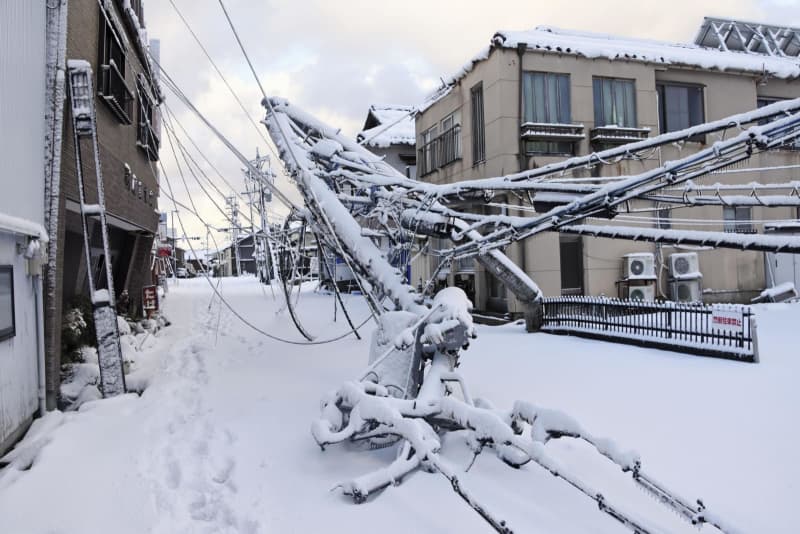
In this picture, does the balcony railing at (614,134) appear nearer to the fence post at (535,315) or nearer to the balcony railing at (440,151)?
the balcony railing at (440,151)

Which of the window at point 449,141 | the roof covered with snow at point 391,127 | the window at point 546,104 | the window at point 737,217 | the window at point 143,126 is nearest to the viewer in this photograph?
the window at point 143,126

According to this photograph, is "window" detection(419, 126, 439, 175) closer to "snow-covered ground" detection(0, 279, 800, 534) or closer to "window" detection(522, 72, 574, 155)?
"window" detection(522, 72, 574, 155)

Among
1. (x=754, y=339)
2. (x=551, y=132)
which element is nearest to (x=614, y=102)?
(x=551, y=132)

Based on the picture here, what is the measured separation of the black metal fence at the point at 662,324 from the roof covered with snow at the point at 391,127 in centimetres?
1257

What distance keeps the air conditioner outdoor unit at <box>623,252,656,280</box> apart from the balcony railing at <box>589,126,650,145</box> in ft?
11.0

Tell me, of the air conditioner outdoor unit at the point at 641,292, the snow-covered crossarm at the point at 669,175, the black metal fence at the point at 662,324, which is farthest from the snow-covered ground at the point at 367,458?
the air conditioner outdoor unit at the point at 641,292

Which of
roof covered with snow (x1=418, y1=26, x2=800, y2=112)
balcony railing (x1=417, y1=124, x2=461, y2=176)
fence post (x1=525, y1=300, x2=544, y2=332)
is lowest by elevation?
fence post (x1=525, y1=300, x2=544, y2=332)

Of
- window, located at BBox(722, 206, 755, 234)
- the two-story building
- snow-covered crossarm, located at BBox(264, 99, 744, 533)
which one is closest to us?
snow-covered crossarm, located at BBox(264, 99, 744, 533)

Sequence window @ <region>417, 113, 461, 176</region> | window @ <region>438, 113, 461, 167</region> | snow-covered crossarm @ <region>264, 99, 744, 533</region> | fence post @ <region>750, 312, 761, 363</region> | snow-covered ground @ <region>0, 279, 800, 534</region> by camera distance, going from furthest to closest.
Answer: window @ <region>417, 113, 461, 176</region> < window @ <region>438, 113, 461, 167</region> < fence post @ <region>750, 312, 761, 363</region> < snow-covered crossarm @ <region>264, 99, 744, 533</region> < snow-covered ground @ <region>0, 279, 800, 534</region>

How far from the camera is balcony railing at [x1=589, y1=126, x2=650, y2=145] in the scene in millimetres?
14562

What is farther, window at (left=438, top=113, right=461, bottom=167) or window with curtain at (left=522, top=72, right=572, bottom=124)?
window at (left=438, top=113, right=461, bottom=167)

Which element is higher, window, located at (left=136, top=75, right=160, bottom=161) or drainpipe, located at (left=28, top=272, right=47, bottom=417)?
window, located at (left=136, top=75, right=160, bottom=161)

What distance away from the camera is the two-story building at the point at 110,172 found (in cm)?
667

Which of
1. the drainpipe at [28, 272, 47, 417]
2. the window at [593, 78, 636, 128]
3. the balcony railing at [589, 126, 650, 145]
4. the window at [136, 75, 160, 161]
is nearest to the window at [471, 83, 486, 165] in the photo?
the balcony railing at [589, 126, 650, 145]
